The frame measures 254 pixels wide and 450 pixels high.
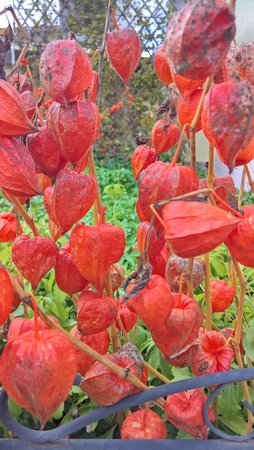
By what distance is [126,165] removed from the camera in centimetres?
467

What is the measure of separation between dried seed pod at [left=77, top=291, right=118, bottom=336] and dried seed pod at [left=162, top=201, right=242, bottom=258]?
0.15m

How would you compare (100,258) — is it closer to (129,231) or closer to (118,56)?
(118,56)

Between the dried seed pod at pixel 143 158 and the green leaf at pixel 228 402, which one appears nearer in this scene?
the dried seed pod at pixel 143 158

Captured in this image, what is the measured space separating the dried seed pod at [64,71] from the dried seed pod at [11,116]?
29 mm

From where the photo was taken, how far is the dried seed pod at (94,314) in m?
0.51

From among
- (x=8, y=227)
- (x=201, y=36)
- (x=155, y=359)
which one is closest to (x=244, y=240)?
(x=201, y=36)

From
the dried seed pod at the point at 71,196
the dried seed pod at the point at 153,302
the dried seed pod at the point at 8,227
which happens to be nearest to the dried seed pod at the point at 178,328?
the dried seed pod at the point at 153,302

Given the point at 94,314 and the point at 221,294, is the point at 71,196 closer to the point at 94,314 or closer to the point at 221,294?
the point at 94,314

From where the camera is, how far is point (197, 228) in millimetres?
376

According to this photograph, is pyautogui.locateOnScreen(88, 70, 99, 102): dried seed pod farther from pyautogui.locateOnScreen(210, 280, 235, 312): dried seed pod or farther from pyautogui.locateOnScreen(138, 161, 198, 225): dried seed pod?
pyautogui.locateOnScreen(210, 280, 235, 312): dried seed pod

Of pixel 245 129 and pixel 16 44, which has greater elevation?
pixel 245 129

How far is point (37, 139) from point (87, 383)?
0.23 metres

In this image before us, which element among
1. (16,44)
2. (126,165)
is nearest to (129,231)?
(126,165)

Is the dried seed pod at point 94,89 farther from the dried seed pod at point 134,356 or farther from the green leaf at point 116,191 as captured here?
the green leaf at point 116,191
